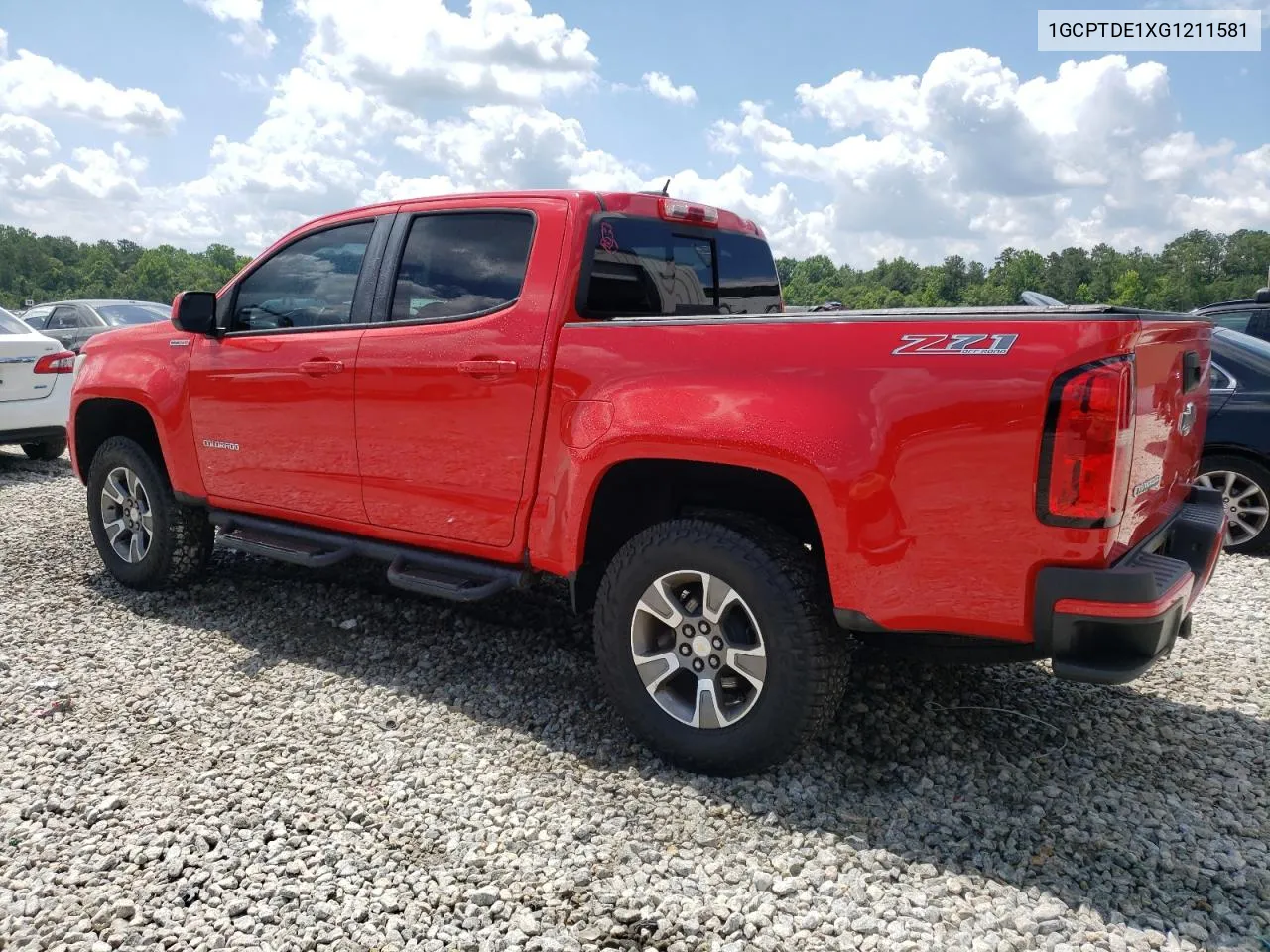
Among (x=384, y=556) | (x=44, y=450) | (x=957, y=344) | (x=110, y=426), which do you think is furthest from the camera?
(x=44, y=450)

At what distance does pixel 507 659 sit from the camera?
4281 millimetres

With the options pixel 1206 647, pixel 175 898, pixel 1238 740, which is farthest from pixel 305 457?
pixel 1206 647

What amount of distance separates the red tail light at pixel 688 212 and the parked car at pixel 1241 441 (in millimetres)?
3825

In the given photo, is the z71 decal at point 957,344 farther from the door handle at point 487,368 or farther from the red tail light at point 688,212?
the red tail light at point 688,212

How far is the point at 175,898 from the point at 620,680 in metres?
1.48

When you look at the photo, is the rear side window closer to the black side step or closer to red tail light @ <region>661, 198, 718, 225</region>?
red tail light @ <region>661, 198, 718, 225</region>

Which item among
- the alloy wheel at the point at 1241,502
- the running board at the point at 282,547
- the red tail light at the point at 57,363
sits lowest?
the running board at the point at 282,547

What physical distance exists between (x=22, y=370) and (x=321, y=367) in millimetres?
6091

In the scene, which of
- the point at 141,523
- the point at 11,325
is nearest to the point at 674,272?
the point at 141,523

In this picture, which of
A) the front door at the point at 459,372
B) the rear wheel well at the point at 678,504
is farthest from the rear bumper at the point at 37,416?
the rear wheel well at the point at 678,504

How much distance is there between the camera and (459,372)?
3.67 metres

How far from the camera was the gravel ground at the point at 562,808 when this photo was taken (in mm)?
2506

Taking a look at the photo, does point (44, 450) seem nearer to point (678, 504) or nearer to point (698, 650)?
point (678, 504)

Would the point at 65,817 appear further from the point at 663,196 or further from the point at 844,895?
the point at 663,196
